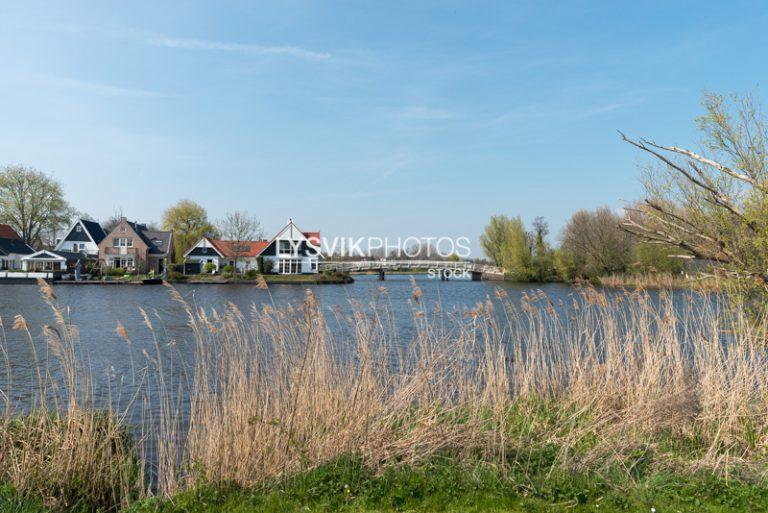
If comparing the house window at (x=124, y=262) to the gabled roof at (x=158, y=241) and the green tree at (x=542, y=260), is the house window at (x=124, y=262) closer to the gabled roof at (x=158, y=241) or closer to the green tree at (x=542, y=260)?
the gabled roof at (x=158, y=241)

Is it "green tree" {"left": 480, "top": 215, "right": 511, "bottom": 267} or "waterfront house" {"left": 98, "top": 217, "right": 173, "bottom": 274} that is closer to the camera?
"waterfront house" {"left": 98, "top": 217, "right": 173, "bottom": 274}

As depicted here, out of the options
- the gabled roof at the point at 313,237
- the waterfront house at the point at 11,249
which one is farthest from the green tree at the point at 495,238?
the waterfront house at the point at 11,249

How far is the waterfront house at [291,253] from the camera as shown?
55125mm

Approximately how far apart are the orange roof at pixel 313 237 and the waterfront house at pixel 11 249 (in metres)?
26.3

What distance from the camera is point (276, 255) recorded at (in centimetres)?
5556

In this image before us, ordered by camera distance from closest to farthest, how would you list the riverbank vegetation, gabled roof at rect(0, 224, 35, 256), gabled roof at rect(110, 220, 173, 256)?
the riverbank vegetation, gabled roof at rect(0, 224, 35, 256), gabled roof at rect(110, 220, 173, 256)

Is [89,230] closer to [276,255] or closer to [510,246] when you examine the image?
[276,255]

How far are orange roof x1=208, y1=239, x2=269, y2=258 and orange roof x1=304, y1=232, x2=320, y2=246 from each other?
475 centimetres

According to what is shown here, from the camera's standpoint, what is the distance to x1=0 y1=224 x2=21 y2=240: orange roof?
51.2m

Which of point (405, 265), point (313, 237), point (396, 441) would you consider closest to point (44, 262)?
point (313, 237)

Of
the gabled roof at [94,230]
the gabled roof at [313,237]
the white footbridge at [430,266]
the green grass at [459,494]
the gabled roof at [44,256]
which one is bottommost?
the green grass at [459,494]

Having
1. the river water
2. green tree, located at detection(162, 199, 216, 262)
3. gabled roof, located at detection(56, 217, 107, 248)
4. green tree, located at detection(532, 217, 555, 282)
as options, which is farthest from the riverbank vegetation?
green tree, located at detection(162, 199, 216, 262)

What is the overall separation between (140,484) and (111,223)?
239 ft

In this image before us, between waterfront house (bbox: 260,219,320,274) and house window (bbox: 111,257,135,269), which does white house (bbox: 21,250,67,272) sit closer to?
house window (bbox: 111,257,135,269)
